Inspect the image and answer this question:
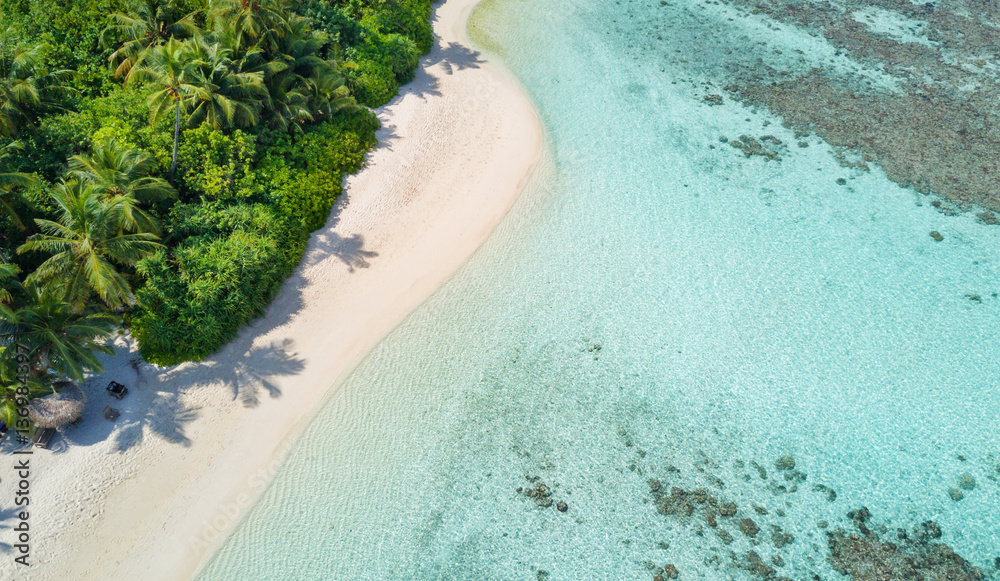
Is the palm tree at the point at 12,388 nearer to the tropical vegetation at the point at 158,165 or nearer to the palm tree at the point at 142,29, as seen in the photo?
the tropical vegetation at the point at 158,165

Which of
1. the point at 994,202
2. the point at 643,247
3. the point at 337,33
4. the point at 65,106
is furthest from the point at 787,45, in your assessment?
the point at 65,106

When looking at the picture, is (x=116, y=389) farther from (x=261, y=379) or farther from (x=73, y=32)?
(x=73, y=32)

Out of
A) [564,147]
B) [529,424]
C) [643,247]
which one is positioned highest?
[564,147]

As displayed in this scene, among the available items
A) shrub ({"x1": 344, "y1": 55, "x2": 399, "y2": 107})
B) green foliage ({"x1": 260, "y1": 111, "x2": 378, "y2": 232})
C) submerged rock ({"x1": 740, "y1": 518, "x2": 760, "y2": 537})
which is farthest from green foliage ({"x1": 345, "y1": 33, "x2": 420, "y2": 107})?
submerged rock ({"x1": 740, "y1": 518, "x2": 760, "y2": 537})

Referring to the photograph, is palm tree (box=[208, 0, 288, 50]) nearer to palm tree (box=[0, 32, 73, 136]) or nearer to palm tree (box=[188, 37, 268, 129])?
palm tree (box=[188, 37, 268, 129])

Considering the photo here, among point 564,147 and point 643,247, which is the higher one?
point 564,147

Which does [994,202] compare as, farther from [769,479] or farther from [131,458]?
[131,458]
